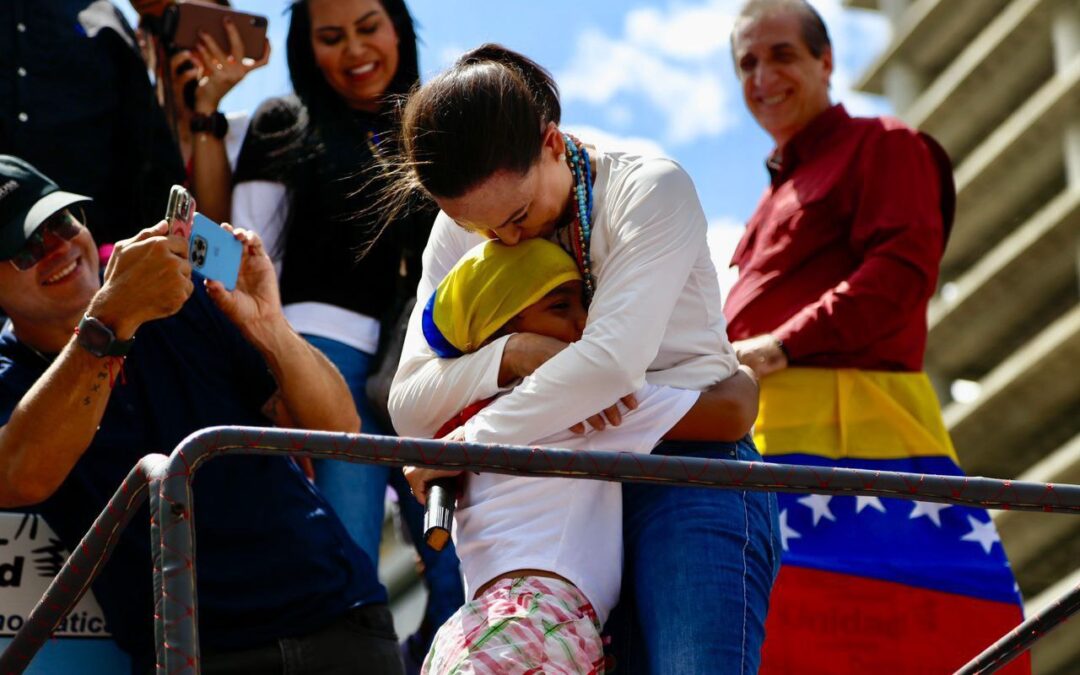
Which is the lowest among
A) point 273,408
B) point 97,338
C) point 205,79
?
point 273,408

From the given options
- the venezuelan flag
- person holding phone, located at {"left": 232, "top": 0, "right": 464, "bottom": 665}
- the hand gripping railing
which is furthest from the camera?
person holding phone, located at {"left": 232, "top": 0, "right": 464, "bottom": 665}

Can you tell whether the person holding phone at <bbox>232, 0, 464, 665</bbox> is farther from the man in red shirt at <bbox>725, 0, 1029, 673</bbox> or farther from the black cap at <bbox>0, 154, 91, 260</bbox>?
the man in red shirt at <bbox>725, 0, 1029, 673</bbox>

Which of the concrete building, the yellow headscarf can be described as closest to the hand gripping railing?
the yellow headscarf

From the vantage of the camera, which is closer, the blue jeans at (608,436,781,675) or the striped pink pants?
the striped pink pants

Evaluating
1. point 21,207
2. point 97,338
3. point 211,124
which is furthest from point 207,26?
point 97,338

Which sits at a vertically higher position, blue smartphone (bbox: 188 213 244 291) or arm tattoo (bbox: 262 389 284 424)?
blue smartphone (bbox: 188 213 244 291)

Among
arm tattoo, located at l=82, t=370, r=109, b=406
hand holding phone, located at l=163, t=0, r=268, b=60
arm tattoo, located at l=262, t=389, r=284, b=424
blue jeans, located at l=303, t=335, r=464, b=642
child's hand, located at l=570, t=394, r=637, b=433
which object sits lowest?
blue jeans, located at l=303, t=335, r=464, b=642

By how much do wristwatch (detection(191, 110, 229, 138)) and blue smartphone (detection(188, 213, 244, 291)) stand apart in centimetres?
121

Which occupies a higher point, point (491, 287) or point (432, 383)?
point (491, 287)

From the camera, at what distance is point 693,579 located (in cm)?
304

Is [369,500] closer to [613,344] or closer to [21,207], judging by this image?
[21,207]

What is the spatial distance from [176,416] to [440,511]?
1.09 metres

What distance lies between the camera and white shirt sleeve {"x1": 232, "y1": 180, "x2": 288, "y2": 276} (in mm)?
4898

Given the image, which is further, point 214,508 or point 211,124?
point 211,124
